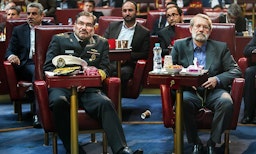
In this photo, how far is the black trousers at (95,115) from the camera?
14.7 feet

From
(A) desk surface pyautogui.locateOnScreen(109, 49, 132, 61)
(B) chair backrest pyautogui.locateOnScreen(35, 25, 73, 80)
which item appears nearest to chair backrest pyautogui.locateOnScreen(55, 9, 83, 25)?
(A) desk surface pyautogui.locateOnScreen(109, 49, 132, 61)

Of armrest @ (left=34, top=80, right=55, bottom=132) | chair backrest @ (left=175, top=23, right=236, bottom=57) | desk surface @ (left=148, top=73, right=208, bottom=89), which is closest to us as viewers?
desk surface @ (left=148, top=73, right=208, bottom=89)

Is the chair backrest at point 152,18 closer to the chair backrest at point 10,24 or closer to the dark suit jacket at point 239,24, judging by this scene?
the dark suit jacket at point 239,24

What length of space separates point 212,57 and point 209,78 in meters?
0.29

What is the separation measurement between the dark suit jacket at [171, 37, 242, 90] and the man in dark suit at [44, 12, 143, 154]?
0.61 m

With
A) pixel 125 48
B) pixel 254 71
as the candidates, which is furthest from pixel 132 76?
pixel 254 71

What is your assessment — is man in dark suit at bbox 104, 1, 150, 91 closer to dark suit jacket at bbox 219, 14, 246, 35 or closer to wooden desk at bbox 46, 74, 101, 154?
dark suit jacket at bbox 219, 14, 246, 35

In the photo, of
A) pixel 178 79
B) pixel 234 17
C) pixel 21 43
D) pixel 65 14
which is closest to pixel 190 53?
pixel 178 79

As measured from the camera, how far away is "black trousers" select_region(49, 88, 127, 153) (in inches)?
176

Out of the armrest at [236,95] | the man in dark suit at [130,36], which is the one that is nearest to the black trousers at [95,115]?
the armrest at [236,95]

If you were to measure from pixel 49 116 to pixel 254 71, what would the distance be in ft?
7.57

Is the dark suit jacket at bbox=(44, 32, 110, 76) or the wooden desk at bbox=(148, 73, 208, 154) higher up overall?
the dark suit jacket at bbox=(44, 32, 110, 76)

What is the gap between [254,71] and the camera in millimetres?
5996

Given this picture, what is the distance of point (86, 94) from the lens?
4.78 metres
